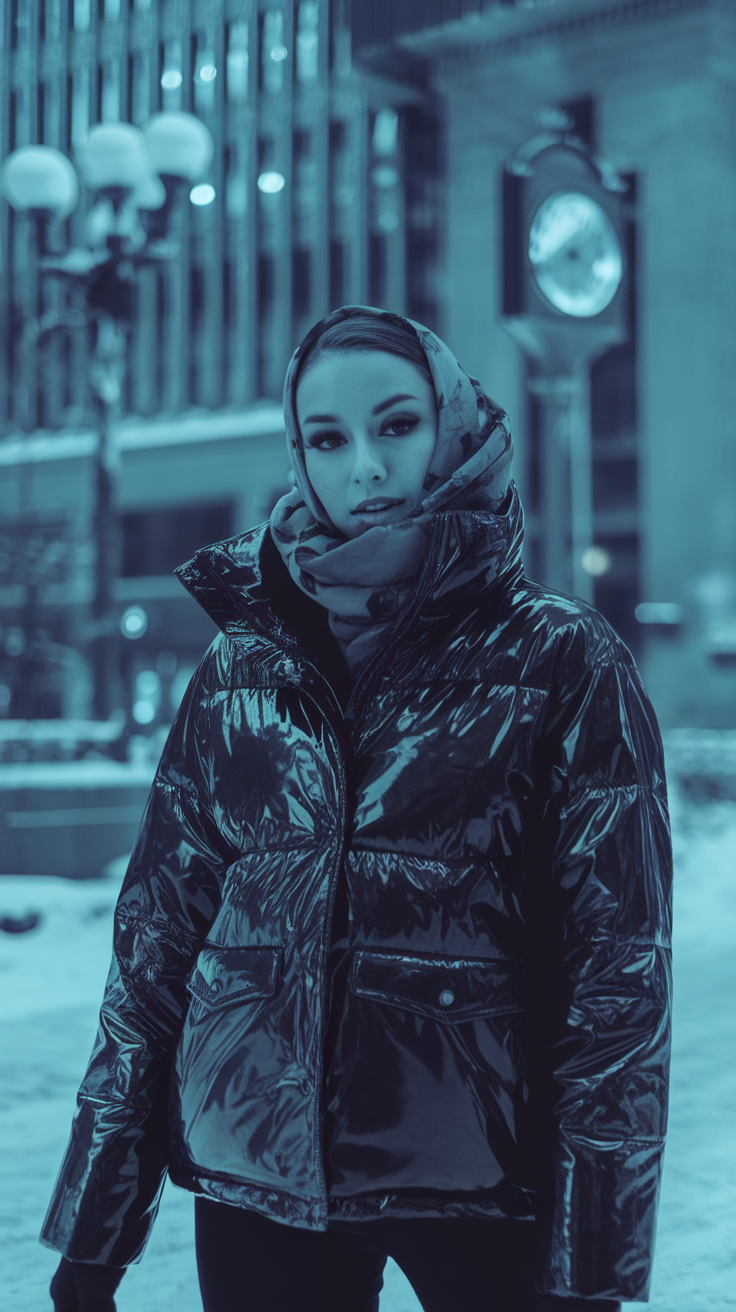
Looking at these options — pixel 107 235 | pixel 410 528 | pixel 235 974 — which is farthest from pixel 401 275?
pixel 235 974

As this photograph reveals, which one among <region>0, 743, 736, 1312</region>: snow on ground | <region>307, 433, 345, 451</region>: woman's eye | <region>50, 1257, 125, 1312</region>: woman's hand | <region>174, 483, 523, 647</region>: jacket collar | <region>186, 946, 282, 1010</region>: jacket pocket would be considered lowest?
<region>0, 743, 736, 1312</region>: snow on ground

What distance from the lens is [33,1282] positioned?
311 centimetres

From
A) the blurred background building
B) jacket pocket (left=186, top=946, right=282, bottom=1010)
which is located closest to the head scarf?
jacket pocket (left=186, top=946, right=282, bottom=1010)

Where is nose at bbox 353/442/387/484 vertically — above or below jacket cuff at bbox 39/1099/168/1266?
above

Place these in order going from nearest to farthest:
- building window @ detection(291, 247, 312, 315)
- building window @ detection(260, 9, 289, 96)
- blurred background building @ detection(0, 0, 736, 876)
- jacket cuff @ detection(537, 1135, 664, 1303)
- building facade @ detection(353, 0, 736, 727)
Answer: jacket cuff @ detection(537, 1135, 664, 1303) < building window @ detection(260, 9, 289, 96) < blurred background building @ detection(0, 0, 736, 876) < building facade @ detection(353, 0, 736, 727) < building window @ detection(291, 247, 312, 315)

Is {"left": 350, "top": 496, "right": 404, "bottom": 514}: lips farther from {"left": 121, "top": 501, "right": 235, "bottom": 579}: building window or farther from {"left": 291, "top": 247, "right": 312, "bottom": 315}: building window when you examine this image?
{"left": 291, "top": 247, "right": 312, "bottom": 315}: building window

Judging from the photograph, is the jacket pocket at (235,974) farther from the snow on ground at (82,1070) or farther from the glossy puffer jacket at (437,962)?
the snow on ground at (82,1070)

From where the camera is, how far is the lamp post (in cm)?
902

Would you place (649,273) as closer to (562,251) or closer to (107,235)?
(107,235)

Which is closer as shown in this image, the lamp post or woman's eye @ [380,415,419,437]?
woman's eye @ [380,415,419,437]

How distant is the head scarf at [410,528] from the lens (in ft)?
4.59

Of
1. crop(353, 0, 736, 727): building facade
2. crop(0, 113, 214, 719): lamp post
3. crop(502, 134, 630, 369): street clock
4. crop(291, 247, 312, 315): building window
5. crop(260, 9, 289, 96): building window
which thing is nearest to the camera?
crop(502, 134, 630, 369): street clock

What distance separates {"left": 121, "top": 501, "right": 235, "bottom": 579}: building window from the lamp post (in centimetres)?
2242

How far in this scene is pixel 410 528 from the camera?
1396 millimetres
